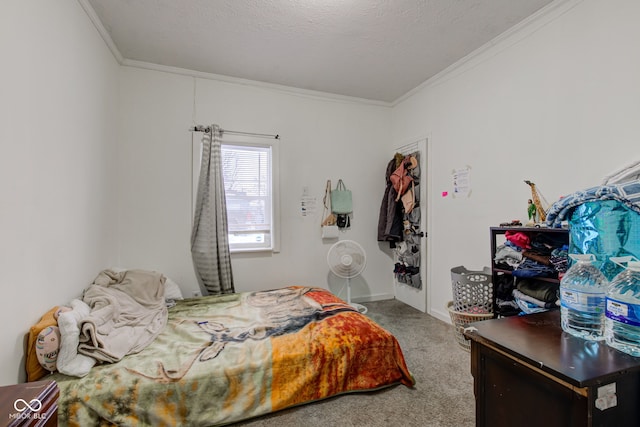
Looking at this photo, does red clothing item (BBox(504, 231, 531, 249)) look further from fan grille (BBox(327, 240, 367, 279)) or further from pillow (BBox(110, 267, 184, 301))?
pillow (BBox(110, 267, 184, 301))

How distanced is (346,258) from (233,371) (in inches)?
63.9

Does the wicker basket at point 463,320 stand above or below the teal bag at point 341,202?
below

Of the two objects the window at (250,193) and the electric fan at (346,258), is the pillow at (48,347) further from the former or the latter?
the electric fan at (346,258)

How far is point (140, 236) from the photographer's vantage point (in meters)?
2.80

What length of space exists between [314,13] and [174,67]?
1.64 m

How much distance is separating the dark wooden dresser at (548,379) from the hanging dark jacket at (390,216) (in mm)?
2414

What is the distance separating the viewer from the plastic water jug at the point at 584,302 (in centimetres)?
92

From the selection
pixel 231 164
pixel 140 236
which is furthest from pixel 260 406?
pixel 231 164

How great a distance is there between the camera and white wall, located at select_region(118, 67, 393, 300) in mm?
2803

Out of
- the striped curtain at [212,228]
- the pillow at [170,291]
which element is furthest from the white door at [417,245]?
the pillow at [170,291]

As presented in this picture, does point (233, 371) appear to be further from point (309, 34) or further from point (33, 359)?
point (309, 34)

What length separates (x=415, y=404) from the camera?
170 centimetres

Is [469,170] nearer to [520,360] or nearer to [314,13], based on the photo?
[314,13]

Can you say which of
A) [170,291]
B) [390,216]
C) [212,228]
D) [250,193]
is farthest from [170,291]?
[390,216]
